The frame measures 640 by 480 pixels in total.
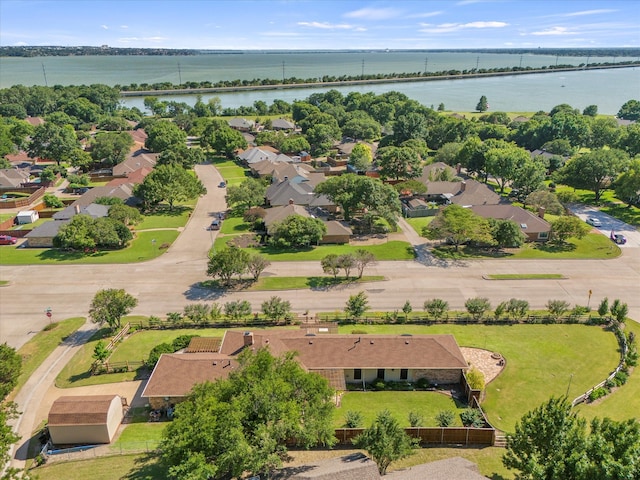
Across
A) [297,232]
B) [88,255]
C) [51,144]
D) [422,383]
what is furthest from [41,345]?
[51,144]

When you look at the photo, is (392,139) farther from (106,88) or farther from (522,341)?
(106,88)

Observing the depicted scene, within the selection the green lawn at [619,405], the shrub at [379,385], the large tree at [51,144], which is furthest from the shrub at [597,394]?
the large tree at [51,144]

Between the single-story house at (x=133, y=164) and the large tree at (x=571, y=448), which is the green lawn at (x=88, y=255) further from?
the large tree at (x=571, y=448)

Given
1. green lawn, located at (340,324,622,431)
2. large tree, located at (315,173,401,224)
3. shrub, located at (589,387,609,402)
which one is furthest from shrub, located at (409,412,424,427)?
large tree, located at (315,173,401,224)

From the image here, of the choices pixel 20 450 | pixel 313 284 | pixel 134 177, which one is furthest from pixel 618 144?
pixel 20 450

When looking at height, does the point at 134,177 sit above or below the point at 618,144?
below
